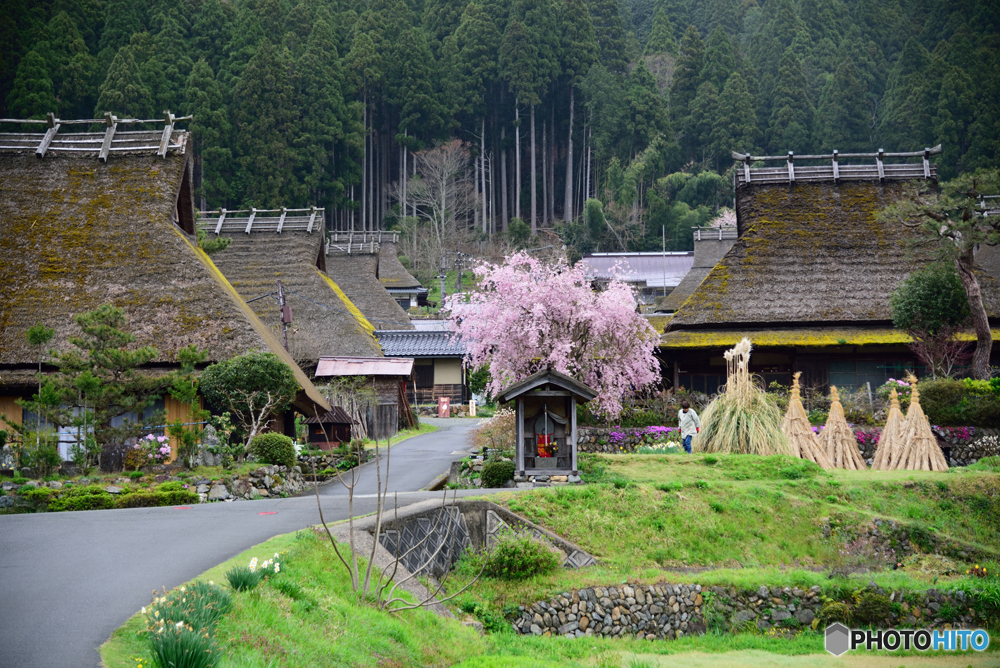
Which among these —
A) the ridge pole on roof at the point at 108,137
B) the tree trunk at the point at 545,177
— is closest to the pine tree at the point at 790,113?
the tree trunk at the point at 545,177

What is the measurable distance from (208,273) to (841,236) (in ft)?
59.4

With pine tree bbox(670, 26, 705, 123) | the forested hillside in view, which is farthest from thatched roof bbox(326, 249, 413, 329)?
pine tree bbox(670, 26, 705, 123)

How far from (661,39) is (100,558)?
7480cm

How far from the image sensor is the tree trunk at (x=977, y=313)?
1922 centimetres

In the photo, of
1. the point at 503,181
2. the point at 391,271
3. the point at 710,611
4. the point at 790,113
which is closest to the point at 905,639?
the point at 710,611

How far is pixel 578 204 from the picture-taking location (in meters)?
70.6

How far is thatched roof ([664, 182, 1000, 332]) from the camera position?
23344mm

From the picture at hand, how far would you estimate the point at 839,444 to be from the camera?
17.6 m

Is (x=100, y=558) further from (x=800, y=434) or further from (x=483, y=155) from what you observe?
(x=483, y=155)

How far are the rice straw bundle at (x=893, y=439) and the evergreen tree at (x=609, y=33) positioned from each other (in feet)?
194

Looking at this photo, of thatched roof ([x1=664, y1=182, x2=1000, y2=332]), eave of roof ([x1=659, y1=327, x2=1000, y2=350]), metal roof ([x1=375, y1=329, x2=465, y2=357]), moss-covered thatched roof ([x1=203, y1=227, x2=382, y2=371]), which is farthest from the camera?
metal roof ([x1=375, y1=329, x2=465, y2=357])

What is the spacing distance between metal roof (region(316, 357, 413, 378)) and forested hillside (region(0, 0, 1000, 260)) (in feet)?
73.8

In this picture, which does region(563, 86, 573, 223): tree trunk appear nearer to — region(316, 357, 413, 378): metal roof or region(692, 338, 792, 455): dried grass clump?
region(316, 357, 413, 378): metal roof

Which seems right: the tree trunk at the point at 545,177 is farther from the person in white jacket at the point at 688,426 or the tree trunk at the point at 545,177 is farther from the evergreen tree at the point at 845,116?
the person in white jacket at the point at 688,426
